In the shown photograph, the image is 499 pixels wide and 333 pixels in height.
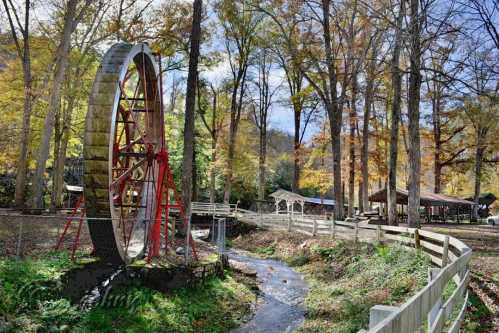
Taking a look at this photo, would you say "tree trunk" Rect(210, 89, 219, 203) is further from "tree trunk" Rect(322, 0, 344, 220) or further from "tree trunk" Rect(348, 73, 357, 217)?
"tree trunk" Rect(322, 0, 344, 220)

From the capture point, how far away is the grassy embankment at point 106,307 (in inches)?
273

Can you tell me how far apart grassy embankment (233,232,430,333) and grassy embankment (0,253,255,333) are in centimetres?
196

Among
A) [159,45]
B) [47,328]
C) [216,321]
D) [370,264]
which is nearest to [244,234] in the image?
[159,45]

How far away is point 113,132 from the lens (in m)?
9.84

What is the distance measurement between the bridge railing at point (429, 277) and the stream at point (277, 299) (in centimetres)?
299

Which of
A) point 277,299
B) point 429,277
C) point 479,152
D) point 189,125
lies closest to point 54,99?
point 189,125

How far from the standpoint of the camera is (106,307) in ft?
28.8

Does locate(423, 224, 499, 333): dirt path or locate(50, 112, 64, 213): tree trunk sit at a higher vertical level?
locate(50, 112, 64, 213): tree trunk

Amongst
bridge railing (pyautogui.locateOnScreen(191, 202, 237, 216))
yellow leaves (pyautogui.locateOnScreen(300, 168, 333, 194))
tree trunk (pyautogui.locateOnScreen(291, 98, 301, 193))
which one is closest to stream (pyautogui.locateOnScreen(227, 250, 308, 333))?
bridge railing (pyautogui.locateOnScreen(191, 202, 237, 216))

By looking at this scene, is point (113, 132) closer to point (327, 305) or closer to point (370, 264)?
point (327, 305)

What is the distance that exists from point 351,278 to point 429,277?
19.0 feet

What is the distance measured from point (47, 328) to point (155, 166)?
23.1 ft

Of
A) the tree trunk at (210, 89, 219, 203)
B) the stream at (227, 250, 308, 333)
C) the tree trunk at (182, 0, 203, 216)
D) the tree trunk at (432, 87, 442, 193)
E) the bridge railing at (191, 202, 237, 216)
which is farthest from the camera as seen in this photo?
the tree trunk at (432, 87, 442, 193)

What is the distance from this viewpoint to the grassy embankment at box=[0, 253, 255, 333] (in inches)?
273
